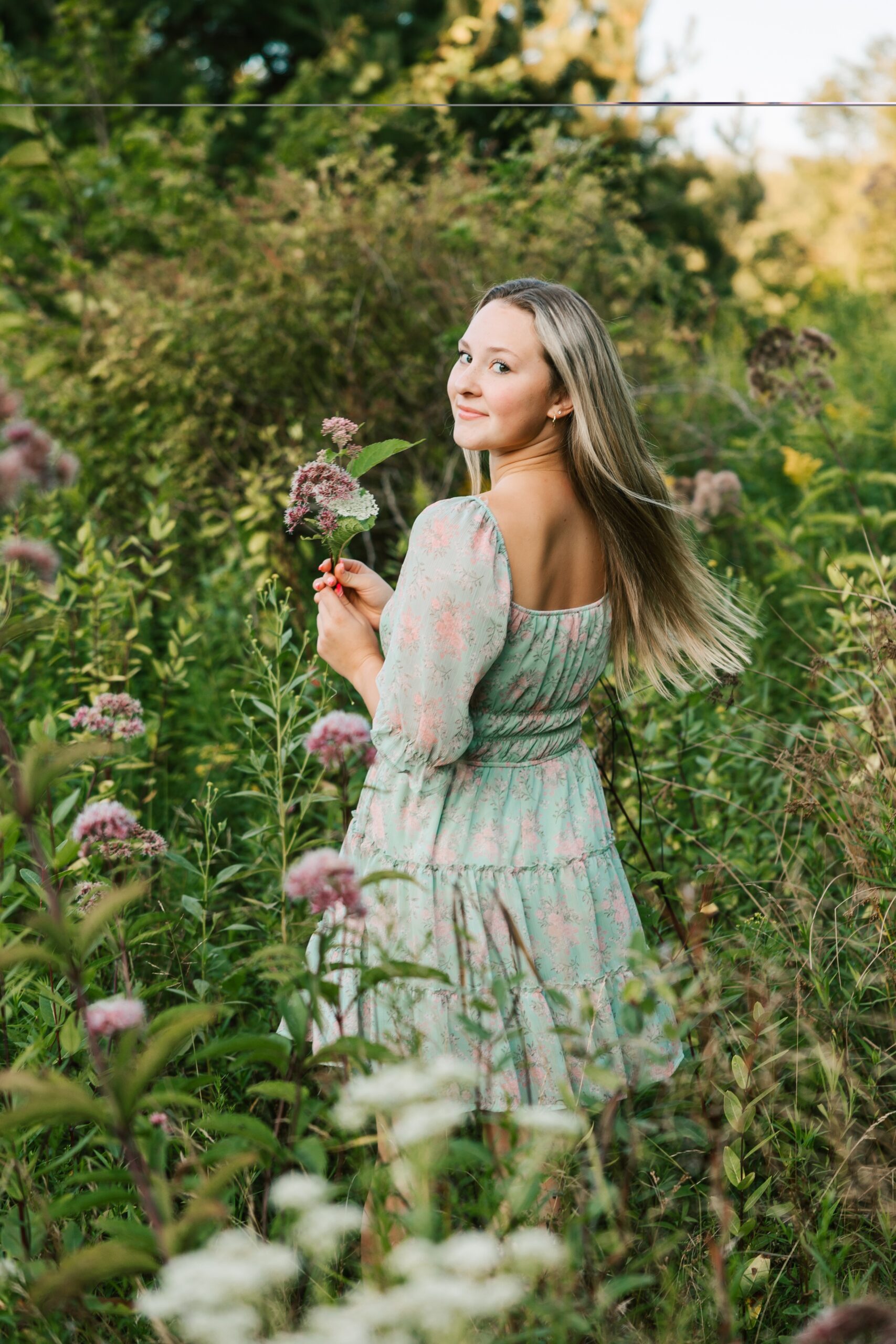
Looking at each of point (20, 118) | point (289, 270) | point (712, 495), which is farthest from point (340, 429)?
point (20, 118)

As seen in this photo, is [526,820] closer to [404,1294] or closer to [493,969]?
[493,969]

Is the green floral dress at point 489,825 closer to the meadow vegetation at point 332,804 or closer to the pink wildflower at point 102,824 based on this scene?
the meadow vegetation at point 332,804

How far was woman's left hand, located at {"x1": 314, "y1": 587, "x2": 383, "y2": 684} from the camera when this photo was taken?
2098 millimetres

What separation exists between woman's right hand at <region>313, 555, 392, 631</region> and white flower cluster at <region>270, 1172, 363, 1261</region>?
1.25 m

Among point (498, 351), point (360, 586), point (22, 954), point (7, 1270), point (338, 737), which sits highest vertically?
point (498, 351)

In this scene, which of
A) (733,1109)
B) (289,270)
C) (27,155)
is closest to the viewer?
(733,1109)

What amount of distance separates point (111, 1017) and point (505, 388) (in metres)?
1.30

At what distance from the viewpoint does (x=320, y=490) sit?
1.89m

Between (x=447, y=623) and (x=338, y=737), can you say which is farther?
(x=447, y=623)

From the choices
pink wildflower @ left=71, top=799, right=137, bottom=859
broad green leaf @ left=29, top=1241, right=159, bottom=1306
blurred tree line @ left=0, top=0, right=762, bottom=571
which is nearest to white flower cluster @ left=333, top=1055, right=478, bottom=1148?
broad green leaf @ left=29, top=1241, right=159, bottom=1306

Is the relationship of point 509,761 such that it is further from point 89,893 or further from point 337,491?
point 89,893

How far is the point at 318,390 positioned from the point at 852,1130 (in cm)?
446

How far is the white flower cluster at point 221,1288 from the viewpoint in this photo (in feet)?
2.90

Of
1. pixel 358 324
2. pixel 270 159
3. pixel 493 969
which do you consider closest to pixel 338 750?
pixel 493 969
